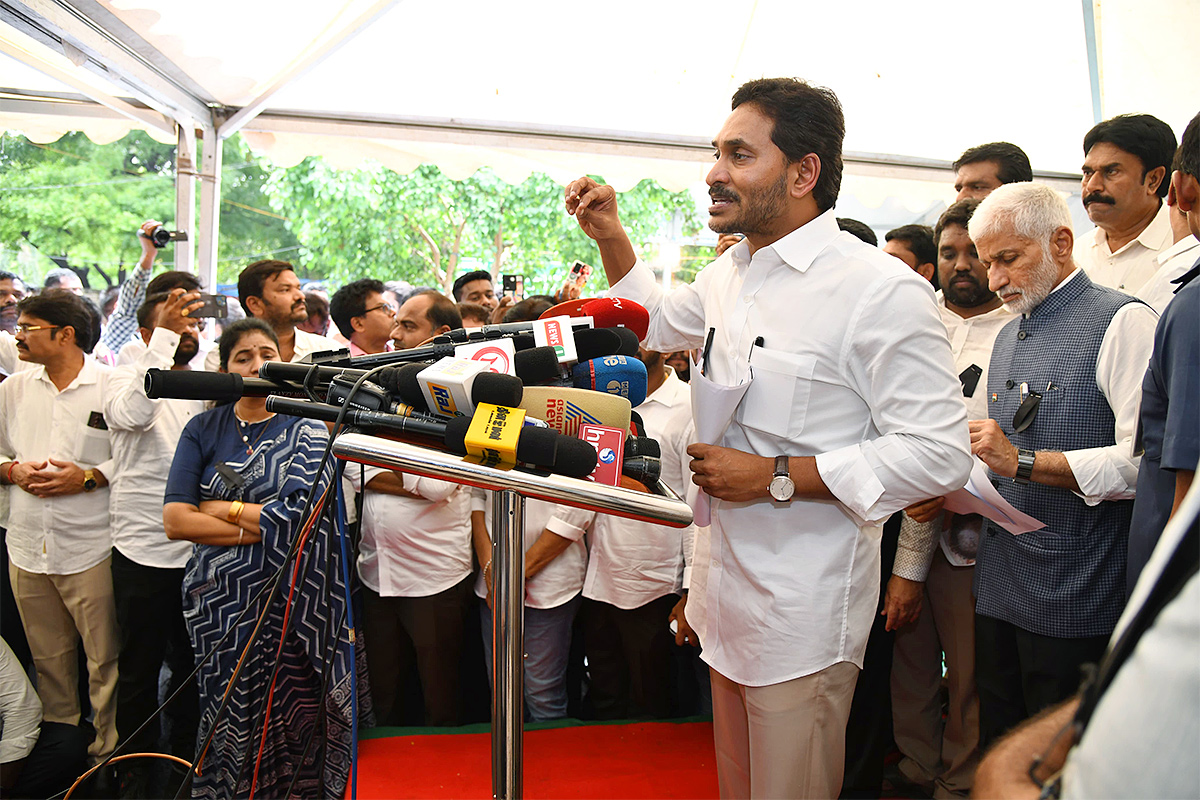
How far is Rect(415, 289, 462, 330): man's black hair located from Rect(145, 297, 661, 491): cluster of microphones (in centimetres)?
224

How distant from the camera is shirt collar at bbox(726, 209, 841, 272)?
180cm

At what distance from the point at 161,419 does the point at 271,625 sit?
1.25 metres

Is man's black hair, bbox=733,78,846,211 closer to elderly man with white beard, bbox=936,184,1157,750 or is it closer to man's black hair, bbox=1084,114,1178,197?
elderly man with white beard, bbox=936,184,1157,750

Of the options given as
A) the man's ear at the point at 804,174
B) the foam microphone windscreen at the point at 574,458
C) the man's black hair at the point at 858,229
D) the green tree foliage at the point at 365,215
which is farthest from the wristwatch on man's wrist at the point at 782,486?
→ the green tree foliage at the point at 365,215

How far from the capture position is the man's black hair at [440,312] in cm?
352

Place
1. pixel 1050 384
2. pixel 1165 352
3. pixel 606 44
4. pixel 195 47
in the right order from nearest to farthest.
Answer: pixel 1165 352 < pixel 1050 384 < pixel 195 47 < pixel 606 44

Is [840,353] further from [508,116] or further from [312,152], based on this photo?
[312,152]

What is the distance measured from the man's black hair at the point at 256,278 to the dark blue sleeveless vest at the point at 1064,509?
3.35 metres

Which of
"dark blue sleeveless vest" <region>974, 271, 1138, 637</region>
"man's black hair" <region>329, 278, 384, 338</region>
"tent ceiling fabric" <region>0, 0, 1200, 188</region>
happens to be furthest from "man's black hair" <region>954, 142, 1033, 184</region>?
"man's black hair" <region>329, 278, 384, 338</region>

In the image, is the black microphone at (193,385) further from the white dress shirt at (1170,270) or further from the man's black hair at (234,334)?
the white dress shirt at (1170,270)

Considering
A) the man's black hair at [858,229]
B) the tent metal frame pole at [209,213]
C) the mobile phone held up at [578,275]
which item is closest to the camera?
the man's black hair at [858,229]

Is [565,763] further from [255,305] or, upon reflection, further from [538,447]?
[255,305]

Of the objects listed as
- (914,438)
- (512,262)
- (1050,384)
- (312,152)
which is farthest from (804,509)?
(512,262)

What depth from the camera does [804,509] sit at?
177 cm
